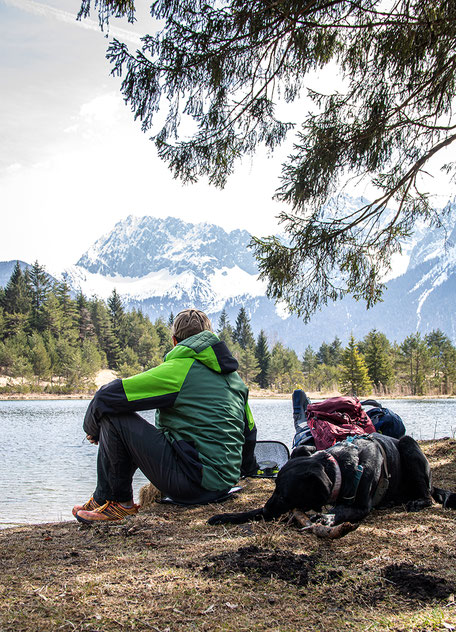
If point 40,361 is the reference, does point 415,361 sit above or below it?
below

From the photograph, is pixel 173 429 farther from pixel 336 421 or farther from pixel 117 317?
pixel 117 317

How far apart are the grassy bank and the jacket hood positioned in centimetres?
106

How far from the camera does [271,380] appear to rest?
86.9m

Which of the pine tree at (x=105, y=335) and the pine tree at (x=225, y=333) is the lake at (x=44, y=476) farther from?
the pine tree at (x=225, y=333)

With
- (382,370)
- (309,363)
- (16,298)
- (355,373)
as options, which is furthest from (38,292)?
Result: (382,370)

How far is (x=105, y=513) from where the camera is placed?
11.3 feet

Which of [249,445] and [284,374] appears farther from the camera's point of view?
[284,374]

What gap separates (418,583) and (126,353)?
8373 centimetres

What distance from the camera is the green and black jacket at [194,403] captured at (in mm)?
3275

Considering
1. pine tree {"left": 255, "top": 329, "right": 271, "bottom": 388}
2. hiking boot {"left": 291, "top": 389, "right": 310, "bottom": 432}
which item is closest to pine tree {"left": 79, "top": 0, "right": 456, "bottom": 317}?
hiking boot {"left": 291, "top": 389, "right": 310, "bottom": 432}

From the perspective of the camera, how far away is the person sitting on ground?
3305 mm

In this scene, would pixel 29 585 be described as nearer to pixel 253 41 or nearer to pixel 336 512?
pixel 336 512

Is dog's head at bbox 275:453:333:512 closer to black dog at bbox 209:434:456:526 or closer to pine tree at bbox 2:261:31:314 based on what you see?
black dog at bbox 209:434:456:526

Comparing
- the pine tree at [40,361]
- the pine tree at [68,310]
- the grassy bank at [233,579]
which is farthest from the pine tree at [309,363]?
the grassy bank at [233,579]
